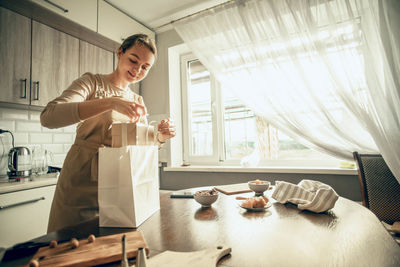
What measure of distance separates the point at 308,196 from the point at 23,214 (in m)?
1.92

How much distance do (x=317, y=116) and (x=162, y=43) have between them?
2189 millimetres

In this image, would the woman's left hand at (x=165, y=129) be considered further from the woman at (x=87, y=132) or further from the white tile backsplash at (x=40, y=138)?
the white tile backsplash at (x=40, y=138)

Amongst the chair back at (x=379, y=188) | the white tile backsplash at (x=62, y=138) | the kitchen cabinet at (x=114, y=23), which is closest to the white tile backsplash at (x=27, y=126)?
the white tile backsplash at (x=62, y=138)

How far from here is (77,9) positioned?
2189mm

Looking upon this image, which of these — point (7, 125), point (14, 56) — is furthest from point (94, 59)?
point (7, 125)

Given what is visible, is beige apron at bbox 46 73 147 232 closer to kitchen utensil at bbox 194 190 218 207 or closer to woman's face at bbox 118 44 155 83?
woman's face at bbox 118 44 155 83

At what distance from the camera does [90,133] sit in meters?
1.13

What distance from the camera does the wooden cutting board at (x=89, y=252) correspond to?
0.52 metres

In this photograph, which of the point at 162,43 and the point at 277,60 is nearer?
the point at 277,60

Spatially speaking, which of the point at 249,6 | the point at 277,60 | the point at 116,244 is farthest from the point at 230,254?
the point at 249,6

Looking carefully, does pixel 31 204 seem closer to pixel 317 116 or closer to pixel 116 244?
pixel 116 244

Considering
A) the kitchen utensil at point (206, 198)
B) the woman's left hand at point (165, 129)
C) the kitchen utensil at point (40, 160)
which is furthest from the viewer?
the kitchen utensil at point (40, 160)

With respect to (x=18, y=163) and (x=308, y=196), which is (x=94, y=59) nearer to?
(x=18, y=163)

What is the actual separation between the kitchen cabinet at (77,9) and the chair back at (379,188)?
2.68 m
